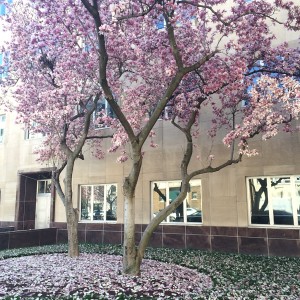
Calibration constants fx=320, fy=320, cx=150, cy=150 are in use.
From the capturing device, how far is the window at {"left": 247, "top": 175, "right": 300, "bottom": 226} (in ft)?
31.4

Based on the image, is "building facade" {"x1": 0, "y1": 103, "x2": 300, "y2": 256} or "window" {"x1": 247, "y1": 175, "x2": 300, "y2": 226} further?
"building facade" {"x1": 0, "y1": 103, "x2": 300, "y2": 256}

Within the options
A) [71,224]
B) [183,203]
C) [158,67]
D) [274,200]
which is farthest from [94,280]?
[274,200]

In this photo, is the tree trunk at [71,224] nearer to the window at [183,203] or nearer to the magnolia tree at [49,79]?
the magnolia tree at [49,79]

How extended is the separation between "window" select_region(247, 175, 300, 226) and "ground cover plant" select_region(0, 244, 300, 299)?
3.98 ft

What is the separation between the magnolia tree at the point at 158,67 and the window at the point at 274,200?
174 cm

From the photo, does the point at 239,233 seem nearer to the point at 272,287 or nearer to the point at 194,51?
the point at 272,287

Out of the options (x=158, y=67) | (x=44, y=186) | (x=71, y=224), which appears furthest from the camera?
(x=44, y=186)

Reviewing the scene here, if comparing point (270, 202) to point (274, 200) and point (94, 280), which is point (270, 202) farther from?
point (94, 280)

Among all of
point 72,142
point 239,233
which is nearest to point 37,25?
point 72,142

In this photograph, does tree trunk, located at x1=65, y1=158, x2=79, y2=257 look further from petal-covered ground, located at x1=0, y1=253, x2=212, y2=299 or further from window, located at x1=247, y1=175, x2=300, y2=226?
window, located at x1=247, y1=175, x2=300, y2=226

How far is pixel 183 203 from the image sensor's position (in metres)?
11.4

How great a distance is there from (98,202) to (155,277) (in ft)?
22.2

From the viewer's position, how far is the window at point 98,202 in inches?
509

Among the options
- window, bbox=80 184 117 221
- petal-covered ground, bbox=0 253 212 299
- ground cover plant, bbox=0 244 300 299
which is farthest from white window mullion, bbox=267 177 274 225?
window, bbox=80 184 117 221
